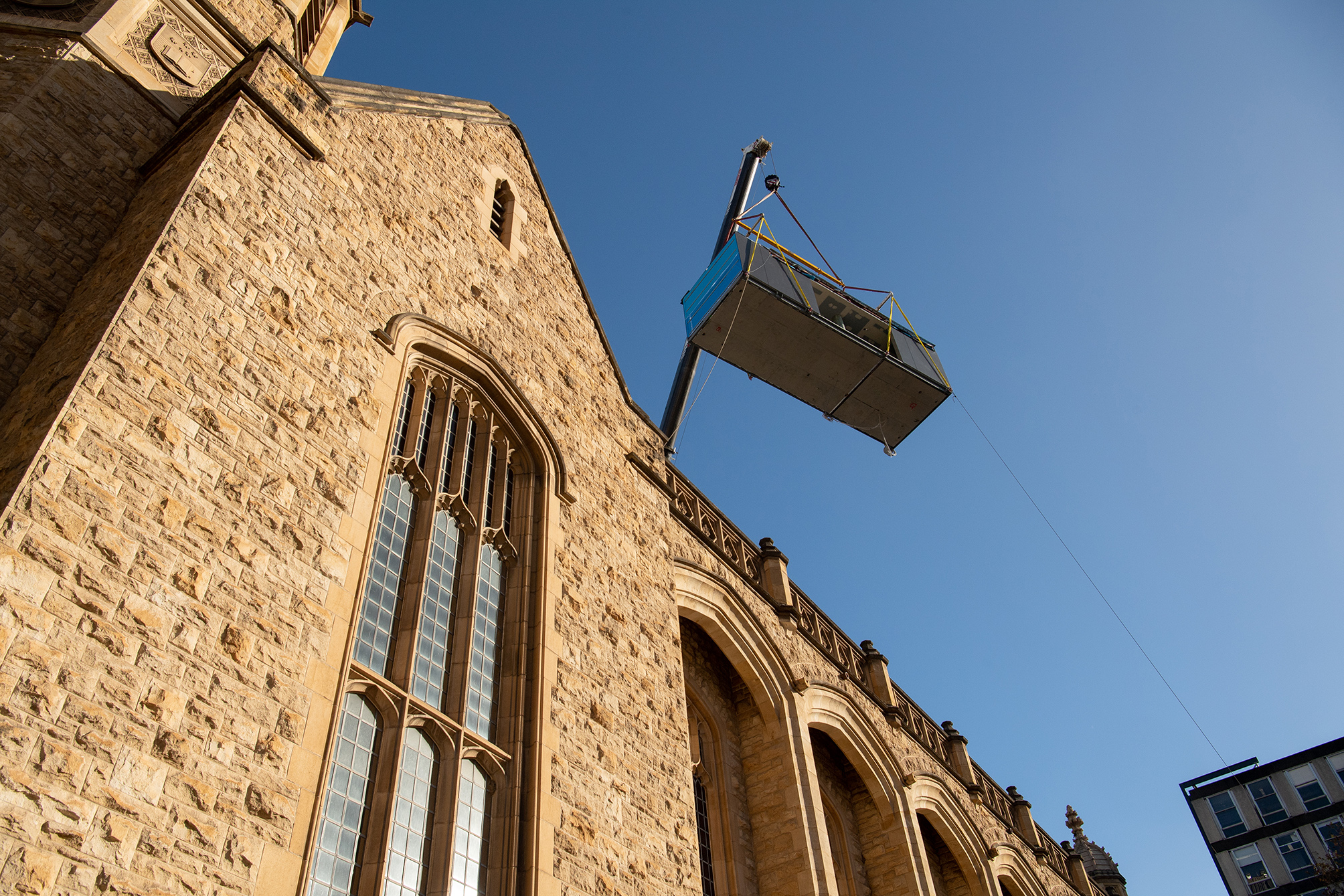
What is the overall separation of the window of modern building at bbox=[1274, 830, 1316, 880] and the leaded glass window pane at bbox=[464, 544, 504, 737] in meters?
47.7

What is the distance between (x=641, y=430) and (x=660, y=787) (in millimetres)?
5419

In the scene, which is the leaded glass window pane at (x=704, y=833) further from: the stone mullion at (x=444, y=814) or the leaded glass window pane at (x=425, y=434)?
the leaded glass window pane at (x=425, y=434)

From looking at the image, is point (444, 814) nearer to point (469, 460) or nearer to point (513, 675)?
point (513, 675)

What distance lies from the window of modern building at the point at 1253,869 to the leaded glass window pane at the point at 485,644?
49.5 meters

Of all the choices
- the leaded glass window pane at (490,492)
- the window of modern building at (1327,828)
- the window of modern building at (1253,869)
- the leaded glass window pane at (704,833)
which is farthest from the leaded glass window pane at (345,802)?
the window of modern building at (1253,869)

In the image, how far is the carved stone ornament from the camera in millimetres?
10922

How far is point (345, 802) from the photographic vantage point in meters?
7.02

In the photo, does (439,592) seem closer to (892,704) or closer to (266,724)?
(266,724)

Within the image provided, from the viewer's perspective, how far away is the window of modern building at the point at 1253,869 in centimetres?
4656

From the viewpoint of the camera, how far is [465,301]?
11133mm

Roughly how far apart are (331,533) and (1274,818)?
5284cm

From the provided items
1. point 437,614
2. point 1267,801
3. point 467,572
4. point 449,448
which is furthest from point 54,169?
point 1267,801

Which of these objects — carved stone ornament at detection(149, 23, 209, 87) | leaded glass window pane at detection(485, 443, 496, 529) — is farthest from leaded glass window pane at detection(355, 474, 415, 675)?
carved stone ornament at detection(149, 23, 209, 87)

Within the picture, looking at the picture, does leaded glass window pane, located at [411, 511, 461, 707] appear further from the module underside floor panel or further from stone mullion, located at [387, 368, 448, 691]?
the module underside floor panel
